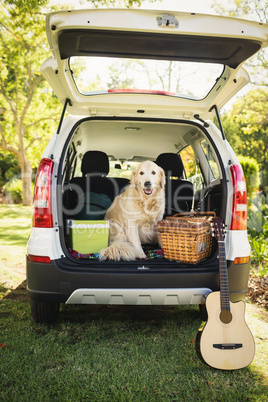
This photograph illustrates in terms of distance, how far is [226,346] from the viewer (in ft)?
7.80

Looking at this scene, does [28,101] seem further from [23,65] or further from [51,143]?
[51,143]

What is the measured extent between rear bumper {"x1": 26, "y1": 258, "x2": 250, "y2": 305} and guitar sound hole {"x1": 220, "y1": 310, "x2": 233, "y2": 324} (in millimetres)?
181

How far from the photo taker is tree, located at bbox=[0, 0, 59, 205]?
13.5 meters

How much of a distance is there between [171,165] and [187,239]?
174 centimetres

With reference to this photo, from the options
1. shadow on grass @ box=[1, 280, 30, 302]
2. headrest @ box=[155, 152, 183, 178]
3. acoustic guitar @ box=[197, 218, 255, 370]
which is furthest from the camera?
headrest @ box=[155, 152, 183, 178]

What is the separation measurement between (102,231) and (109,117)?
3.72ft

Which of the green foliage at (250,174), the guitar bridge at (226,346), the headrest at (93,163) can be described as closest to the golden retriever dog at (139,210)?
the headrest at (93,163)

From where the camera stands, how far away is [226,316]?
247 centimetres

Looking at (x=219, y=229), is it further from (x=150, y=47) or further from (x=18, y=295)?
(x=18, y=295)

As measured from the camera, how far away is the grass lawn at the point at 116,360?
208 cm

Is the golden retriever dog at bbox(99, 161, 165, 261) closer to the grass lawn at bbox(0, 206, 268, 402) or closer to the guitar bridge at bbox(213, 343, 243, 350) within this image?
the grass lawn at bbox(0, 206, 268, 402)

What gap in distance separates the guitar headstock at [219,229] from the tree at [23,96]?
11.1 m

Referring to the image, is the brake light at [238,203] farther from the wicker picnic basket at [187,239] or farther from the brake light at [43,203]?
the brake light at [43,203]

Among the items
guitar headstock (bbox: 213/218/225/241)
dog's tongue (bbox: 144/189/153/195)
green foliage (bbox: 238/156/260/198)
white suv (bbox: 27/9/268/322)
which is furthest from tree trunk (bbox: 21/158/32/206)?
guitar headstock (bbox: 213/218/225/241)
